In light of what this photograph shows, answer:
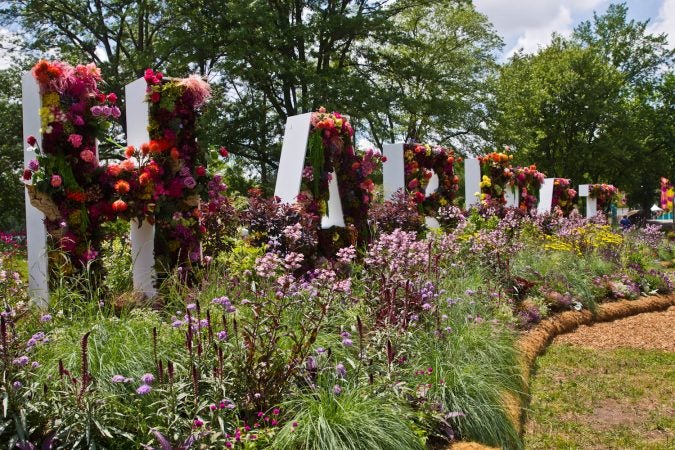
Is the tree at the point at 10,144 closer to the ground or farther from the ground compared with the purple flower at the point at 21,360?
farther from the ground

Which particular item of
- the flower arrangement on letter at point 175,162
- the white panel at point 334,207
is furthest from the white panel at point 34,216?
the white panel at point 334,207

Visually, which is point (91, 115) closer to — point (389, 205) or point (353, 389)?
point (353, 389)

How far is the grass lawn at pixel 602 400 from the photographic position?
4.04m

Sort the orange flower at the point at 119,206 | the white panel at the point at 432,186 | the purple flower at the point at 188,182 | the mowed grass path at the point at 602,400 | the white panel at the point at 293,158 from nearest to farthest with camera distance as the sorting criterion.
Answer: the mowed grass path at the point at 602,400, the orange flower at the point at 119,206, the purple flower at the point at 188,182, the white panel at the point at 293,158, the white panel at the point at 432,186

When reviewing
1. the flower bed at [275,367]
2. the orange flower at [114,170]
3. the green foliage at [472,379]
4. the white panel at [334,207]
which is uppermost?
the orange flower at [114,170]

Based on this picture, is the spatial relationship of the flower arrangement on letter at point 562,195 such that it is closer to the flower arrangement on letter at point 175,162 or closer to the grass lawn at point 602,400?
the grass lawn at point 602,400

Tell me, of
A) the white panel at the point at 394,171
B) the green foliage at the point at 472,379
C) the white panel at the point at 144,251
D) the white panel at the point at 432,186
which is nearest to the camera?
the green foliage at the point at 472,379

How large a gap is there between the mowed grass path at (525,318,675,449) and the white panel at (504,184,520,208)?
30.1ft

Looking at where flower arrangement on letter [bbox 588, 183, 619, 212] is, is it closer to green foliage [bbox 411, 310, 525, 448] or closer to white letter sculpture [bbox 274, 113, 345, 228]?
white letter sculpture [bbox 274, 113, 345, 228]

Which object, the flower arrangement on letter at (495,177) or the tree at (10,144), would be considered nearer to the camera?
the flower arrangement on letter at (495,177)

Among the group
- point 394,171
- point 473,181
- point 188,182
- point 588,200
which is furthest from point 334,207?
point 588,200

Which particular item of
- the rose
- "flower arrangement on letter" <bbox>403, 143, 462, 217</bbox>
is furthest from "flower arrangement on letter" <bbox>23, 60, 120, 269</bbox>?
"flower arrangement on letter" <bbox>403, 143, 462, 217</bbox>

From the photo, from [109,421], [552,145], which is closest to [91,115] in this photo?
[109,421]

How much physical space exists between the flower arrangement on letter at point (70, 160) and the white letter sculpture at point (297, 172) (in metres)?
2.58
